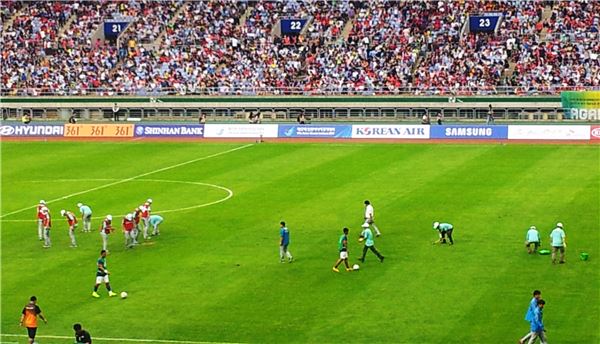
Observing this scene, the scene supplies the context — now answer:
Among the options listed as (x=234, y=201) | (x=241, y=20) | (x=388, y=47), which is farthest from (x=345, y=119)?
(x=234, y=201)

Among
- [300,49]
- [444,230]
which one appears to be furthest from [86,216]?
[300,49]

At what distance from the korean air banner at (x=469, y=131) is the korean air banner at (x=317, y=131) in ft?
20.3

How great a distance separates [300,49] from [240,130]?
20184 mm

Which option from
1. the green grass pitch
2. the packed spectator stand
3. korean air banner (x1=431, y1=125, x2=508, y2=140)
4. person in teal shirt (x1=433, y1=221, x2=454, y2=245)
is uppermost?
the packed spectator stand

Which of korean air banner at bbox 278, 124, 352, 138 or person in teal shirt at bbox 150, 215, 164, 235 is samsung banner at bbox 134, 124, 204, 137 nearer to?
korean air banner at bbox 278, 124, 352, 138

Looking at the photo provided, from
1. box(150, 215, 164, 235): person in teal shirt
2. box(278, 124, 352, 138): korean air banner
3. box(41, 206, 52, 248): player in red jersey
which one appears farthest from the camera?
box(278, 124, 352, 138): korean air banner

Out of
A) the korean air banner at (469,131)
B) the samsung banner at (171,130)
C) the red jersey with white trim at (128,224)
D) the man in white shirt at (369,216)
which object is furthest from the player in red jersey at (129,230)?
the samsung banner at (171,130)

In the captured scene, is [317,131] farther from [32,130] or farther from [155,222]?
[155,222]

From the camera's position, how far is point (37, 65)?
106 meters

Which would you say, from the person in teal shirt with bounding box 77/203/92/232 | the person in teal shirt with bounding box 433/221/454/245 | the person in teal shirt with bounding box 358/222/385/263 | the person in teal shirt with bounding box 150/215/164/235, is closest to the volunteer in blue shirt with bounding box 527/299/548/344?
the person in teal shirt with bounding box 358/222/385/263

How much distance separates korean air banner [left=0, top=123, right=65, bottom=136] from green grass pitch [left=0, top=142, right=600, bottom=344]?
1312 cm

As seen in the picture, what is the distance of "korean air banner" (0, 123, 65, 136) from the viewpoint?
86.9 m

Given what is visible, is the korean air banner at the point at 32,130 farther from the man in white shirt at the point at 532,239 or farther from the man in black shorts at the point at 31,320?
the man in black shorts at the point at 31,320

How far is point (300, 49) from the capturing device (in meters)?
101
